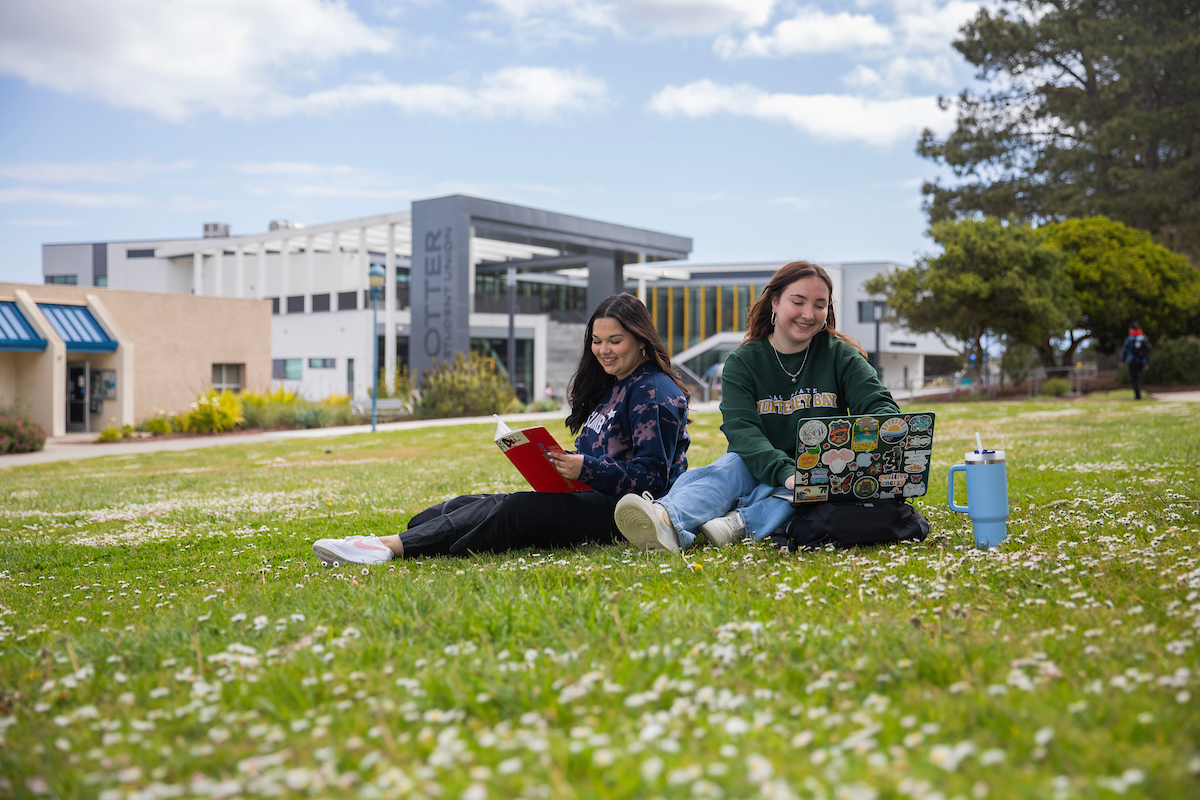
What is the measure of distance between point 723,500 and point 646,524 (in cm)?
50

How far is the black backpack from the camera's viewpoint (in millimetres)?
4211

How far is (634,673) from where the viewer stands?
2.42 metres

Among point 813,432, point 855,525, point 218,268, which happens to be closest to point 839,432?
point 813,432

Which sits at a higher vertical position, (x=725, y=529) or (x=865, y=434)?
(x=865, y=434)

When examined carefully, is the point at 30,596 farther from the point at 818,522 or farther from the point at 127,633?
the point at 818,522

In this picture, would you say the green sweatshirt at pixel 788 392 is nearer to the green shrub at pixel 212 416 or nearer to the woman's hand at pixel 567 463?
the woman's hand at pixel 567 463

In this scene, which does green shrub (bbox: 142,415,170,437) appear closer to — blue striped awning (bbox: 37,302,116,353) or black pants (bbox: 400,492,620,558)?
blue striped awning (bbox: 37,302,116,353)

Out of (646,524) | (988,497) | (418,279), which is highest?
(418,279)

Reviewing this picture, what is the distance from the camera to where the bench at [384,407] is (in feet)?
87.2

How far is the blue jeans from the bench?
23.0 m

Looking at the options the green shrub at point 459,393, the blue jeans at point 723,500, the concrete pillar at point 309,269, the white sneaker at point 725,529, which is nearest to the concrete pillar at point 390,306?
the green shrub at point 459,393

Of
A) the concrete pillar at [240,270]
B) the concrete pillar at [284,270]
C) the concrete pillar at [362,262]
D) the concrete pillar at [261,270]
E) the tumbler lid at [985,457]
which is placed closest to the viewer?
the tumbler lid at [985,457]

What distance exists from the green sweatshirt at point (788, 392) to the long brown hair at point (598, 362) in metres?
0.33

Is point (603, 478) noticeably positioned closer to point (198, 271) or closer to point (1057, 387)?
point (1057, 387)
